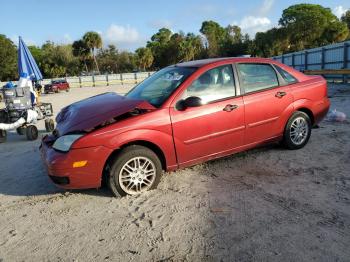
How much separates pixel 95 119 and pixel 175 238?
1.80 m

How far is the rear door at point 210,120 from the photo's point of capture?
455 cm

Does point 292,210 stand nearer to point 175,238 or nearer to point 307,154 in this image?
point 175,238

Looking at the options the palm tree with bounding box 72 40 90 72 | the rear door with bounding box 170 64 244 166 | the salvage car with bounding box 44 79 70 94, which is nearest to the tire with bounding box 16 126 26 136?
the rear door with bounding box 170 64 244 166

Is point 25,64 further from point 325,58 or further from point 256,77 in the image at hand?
point 325,58

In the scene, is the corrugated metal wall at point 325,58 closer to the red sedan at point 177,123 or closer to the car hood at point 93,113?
the red sedan at point 177,123

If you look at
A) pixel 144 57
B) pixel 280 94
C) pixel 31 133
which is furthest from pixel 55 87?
pixel 144 57

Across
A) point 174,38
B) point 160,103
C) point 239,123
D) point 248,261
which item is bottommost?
Result: point 248,261

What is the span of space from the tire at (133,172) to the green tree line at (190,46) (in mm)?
56354

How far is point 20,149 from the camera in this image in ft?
24.4

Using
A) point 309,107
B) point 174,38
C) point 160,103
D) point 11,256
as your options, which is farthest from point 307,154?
point 174,38

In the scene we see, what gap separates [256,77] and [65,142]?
291 centimetres

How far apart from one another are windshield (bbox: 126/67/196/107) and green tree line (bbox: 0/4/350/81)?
55.1 metres

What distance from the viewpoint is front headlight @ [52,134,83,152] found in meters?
4.14

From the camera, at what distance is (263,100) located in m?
5.20
